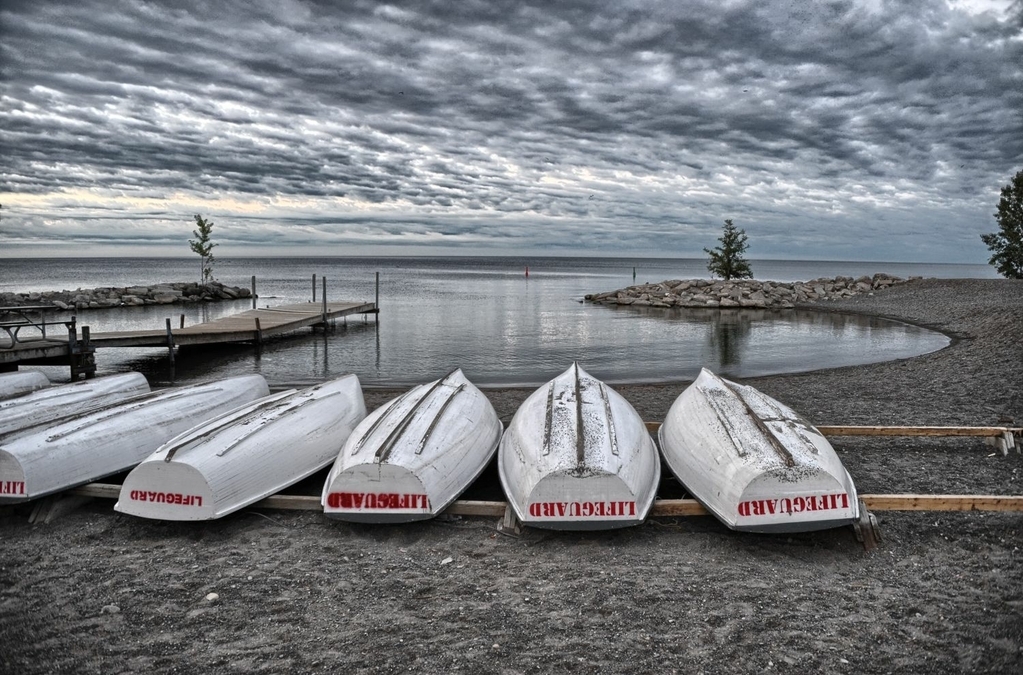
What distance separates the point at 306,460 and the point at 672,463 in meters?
3.84

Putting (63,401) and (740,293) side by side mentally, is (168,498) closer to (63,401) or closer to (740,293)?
(63,401)

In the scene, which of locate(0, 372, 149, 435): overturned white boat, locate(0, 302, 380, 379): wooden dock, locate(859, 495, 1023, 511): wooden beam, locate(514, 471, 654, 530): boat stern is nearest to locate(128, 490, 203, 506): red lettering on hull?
locate(0, 372, 149, 435): overturned white boat

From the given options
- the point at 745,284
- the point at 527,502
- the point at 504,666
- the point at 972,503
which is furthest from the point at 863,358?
the point at 745,284

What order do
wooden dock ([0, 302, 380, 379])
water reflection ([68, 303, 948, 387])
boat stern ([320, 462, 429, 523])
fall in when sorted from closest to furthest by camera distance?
1. boat stern ([320, 462, 429, 523])
2. wooden dock ([0, 302, 380, 379])
3. water reflection ([68, 303, 948, 387])

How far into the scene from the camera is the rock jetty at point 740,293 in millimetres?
38222

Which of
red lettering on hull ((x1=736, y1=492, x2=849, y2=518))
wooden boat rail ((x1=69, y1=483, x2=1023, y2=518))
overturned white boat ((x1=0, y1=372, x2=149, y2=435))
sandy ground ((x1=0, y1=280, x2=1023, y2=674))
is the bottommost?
sandy ground ((x1=0, y1=280, x2=1023, y2=674))

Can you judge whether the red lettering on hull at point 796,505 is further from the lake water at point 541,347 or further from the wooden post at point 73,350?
the wooden post at point 73,350

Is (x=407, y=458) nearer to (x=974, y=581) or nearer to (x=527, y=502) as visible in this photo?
(x=527, y=502)

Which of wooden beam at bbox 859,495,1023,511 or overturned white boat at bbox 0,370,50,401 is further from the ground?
overturned white boat at bbox 0,370,50,401

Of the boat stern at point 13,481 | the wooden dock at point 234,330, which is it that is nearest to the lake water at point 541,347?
the wooden dock at point 234,330

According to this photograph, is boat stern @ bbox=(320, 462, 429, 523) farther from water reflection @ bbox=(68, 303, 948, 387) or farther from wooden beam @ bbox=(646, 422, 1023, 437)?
water reflection @ bbox=(68, 303, 948, 387)

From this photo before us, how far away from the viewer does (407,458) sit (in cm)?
564

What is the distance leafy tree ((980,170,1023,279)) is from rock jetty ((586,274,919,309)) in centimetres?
603

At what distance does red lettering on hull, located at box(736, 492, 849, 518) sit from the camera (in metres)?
5.11
